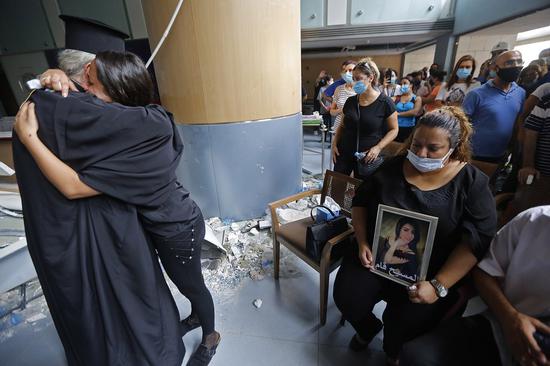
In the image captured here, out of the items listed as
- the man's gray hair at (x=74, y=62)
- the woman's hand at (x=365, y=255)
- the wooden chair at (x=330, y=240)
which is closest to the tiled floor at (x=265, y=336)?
the wooden chair at (x=330, y=240)

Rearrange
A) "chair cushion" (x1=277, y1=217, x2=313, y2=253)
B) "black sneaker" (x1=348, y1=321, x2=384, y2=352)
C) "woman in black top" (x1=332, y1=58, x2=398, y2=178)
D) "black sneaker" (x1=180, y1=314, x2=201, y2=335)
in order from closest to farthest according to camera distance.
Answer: "black sneaker" (x1=348, y1=321, x2=384, y2=352) → "black sneaker" (x1=180, y1=314, x2=201, y2=335) → "chair cushion" (x1=277, y1=217, x2=313, y2=253) → "woman in black top" (x1=332, y1=58, x2=398, y2=178)

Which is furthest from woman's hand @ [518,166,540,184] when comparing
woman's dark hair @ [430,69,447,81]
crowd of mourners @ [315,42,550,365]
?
woman's dark hair @ [430,69,447,81]

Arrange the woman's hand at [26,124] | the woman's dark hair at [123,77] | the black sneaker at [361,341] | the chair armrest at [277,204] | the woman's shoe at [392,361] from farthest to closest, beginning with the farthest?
the chair armrest at [277,204] < the black sneaker at [361,341] < the woman's shoe at [392,361] < the woman's dark hair at [123,77] < the woman's hand at [26,124]

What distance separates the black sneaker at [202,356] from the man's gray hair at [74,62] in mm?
1315

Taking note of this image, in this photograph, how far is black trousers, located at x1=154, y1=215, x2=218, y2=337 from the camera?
1.01 metres

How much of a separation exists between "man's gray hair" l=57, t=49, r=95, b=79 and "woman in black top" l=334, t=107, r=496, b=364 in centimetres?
125

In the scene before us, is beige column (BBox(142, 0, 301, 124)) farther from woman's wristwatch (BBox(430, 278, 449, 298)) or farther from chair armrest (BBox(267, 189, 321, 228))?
woman's wristwatch (BBox(430, 278, 449, 298))

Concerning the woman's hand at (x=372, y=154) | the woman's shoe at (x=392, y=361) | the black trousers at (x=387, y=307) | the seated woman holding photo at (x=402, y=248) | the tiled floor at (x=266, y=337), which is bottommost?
the tiled floor at (x=266, y=337)

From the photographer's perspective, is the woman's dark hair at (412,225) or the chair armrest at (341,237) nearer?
the woman's dark hair at (412,225)

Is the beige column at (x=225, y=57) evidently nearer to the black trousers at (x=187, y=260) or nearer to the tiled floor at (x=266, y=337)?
the black trousers at (x=187, y=260)

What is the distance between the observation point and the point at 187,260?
1066 millimetres

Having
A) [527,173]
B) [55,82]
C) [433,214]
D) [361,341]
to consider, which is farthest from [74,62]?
[527,173]

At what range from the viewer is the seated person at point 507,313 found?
2.57ft

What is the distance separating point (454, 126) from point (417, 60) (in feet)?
34.3
